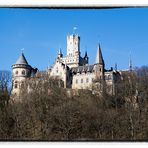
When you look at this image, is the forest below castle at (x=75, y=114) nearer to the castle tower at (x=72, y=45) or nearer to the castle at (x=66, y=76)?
the castle at (x=66, y=76)

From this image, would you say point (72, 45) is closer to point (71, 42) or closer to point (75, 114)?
point (75, 114)

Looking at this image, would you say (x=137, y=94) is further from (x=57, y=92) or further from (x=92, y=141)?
(x=92, y=141)

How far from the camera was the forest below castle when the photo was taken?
2.24 meters

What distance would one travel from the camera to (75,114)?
8.23 ft

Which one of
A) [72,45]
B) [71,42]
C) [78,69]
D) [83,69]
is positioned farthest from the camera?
[78,69]

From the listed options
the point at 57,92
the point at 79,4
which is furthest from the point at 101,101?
the point at 79,4

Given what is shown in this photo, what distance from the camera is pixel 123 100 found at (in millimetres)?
2773

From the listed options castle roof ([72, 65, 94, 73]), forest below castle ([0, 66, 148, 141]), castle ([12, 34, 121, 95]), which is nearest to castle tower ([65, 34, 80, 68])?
castle ([12, 34, 121, 95])

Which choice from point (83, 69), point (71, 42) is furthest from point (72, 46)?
point (83, 69)

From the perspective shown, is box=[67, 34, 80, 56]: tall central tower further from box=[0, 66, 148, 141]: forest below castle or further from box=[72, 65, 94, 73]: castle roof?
box=[72, 65, 94, 73]: castle roof

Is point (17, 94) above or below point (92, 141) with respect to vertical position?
above

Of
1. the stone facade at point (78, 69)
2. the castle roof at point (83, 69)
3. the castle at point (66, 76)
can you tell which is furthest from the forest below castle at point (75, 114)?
the castle roof at point (83, 69)

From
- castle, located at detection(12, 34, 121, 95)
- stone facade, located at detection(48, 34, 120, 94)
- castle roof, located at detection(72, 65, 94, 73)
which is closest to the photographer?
castle, located at detection(12, 34, 121, 95)

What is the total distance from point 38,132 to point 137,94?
88 cm
